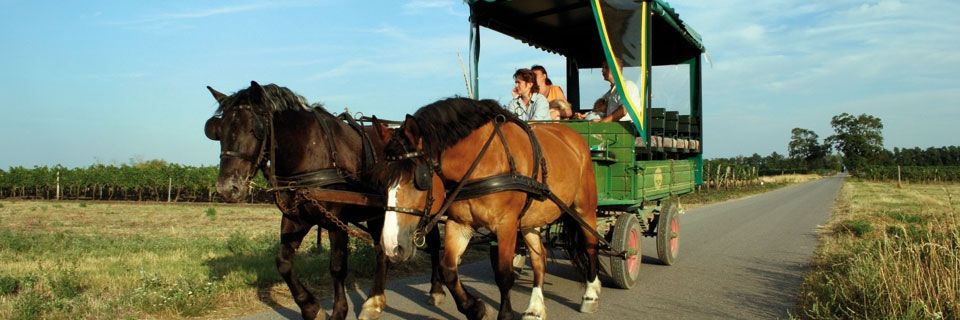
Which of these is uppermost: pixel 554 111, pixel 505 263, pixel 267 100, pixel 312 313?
pixel 554 111

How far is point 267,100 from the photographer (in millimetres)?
4746

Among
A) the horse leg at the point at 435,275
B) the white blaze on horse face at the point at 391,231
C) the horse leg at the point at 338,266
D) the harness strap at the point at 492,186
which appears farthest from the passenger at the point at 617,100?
the white blaze on horse face at the point at 391,231

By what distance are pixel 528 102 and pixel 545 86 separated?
70cm

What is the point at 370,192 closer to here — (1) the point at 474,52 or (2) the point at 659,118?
(1) the point at 474,52

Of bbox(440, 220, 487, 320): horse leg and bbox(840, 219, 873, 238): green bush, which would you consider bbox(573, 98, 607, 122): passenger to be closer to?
bbox(440, 220, 487, 320): horse leg

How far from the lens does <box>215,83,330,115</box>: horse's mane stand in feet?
15.2

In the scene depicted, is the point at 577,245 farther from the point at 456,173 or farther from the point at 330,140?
the point at 330,140

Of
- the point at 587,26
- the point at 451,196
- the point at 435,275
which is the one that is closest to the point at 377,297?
the point at 435,275

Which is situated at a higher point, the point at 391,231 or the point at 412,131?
the point at 412,131

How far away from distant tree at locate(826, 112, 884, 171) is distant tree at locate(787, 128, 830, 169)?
13340 mm

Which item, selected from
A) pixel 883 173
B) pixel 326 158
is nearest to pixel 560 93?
pixel 326 158

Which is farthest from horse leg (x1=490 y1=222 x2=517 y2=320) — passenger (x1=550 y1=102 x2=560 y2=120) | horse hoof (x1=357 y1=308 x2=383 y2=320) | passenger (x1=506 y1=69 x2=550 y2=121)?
passenger (x1=550 y1=102 x2=560 y2=120)

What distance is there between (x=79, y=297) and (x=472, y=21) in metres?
4.25

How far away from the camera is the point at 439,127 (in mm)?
4258
